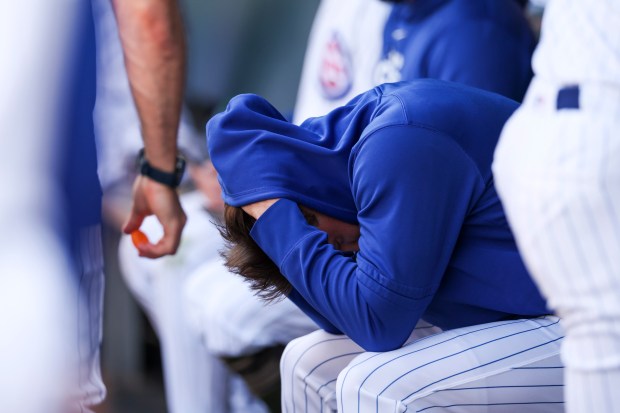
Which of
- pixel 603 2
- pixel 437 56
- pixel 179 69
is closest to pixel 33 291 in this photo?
pixel 603 2

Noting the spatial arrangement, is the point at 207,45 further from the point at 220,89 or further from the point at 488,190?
the point at 488,190

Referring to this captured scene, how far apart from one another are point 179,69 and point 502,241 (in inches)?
30.5

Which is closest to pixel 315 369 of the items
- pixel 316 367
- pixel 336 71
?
pixel 316 367

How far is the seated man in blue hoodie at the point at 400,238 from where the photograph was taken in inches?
57.9

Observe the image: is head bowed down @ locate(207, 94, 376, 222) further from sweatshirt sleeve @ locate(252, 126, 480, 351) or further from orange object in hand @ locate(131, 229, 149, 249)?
orange object in hand @ locate(131, 229, 149, 249)

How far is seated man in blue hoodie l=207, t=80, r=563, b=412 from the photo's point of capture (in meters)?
1.47

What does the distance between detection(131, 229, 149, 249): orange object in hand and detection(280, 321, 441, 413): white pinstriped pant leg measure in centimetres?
41

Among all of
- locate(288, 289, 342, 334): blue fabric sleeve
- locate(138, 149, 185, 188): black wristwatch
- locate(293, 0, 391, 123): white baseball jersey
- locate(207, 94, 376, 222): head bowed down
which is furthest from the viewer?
locate(293, 0, 391, 123): white baseball jersey

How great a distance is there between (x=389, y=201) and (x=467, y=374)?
301 mm

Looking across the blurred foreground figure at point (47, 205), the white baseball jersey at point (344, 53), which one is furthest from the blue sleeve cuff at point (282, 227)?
the white baseball jersey at point (344, 53)

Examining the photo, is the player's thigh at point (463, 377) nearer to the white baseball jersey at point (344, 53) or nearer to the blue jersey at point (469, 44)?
the blue jersey at point (469, 44)

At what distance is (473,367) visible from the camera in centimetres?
154

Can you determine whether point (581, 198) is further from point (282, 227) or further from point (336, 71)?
point (336, 71)

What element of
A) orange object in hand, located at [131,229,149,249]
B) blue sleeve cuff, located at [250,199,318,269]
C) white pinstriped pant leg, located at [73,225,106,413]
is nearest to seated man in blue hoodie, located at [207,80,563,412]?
blue sleeve cuff, located at [250,199,318,269]
